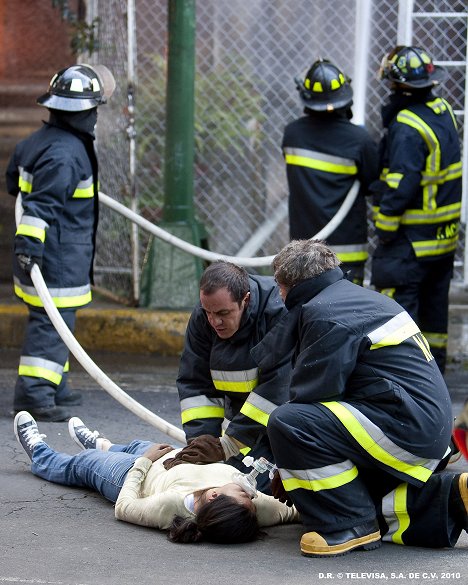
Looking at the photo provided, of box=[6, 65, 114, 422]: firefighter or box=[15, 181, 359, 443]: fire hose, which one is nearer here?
box=[15, 181, 359, 443]: fire hose

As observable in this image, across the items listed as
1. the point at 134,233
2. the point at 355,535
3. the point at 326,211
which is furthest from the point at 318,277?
the point at 134,233

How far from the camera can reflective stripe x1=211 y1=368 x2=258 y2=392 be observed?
4863mm

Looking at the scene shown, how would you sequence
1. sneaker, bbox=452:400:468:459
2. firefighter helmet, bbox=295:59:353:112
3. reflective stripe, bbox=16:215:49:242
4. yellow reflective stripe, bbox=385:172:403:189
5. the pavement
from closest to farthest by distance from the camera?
sneaker, bbox=452:400:468:459 → the pavement → reflective stripe, bbox=16:215:49:242 → yellow reflective stripe, bbox=385:172:403:189 → firefighter helmet, bbox=295:59:353:112

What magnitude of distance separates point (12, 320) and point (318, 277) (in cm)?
412

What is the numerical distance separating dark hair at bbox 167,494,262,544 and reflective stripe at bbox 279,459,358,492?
23cm

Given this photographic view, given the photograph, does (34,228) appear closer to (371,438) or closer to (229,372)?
(229,372)

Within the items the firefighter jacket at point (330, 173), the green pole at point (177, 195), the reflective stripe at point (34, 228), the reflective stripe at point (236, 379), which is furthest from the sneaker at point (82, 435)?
the green pole at point (177, 195)

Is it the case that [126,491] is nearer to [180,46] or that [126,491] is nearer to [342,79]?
[342,79]

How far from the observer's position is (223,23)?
859 cm

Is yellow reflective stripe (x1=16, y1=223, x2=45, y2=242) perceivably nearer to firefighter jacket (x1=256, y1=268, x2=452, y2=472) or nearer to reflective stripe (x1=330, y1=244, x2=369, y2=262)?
reflective stripe (x1=330, y1=244, x2=369, y2=262)

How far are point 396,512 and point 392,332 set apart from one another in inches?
26.0

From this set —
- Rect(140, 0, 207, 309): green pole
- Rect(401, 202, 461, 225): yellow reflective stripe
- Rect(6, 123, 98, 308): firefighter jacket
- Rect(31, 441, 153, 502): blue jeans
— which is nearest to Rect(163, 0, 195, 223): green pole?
Rect(140, 0, 207, 309): green pole

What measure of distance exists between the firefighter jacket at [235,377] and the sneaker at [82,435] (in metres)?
0.68

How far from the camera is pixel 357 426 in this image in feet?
14.0
